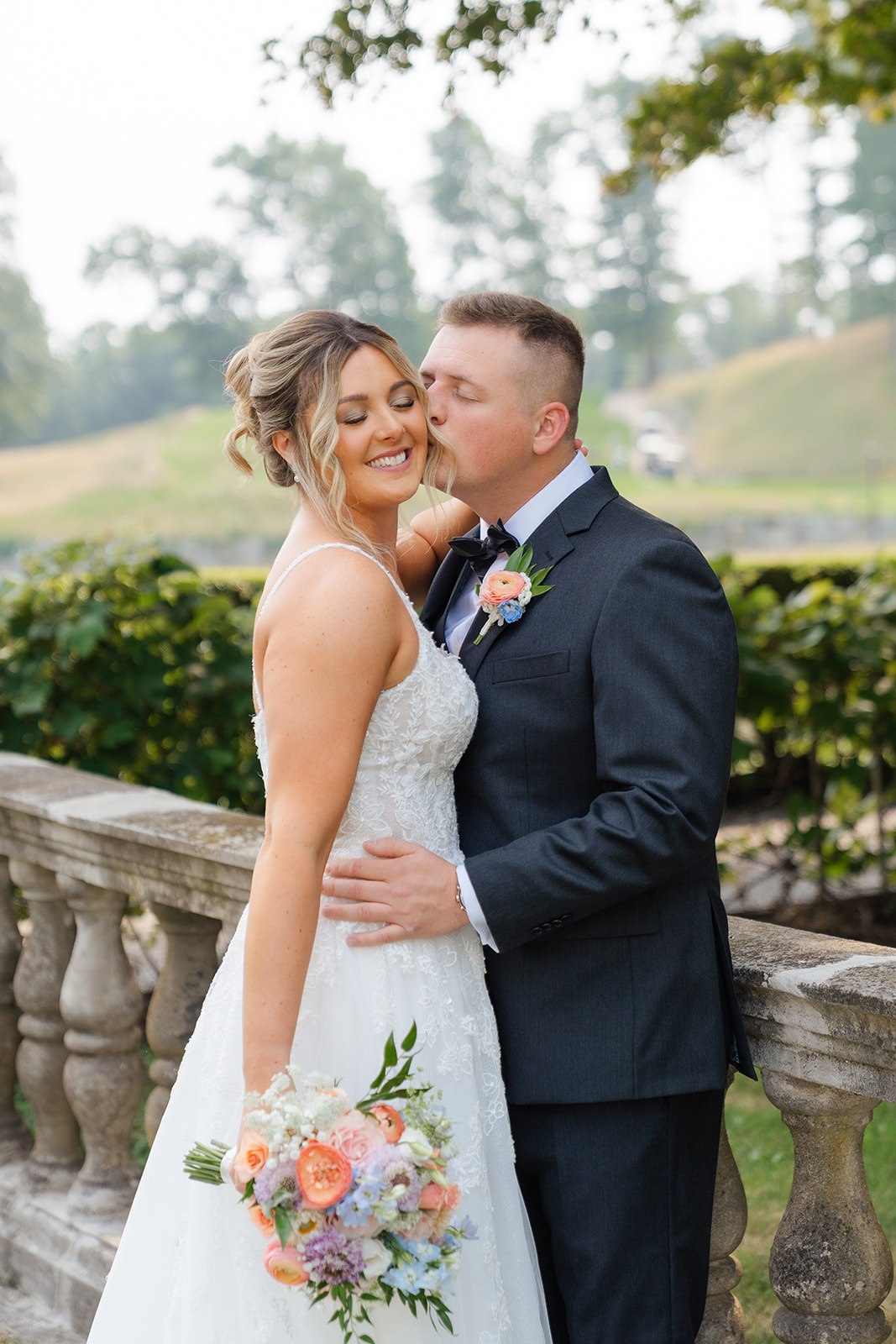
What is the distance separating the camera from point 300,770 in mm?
1920

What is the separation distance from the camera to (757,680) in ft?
17.5

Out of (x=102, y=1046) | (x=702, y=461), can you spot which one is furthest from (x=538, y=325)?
(x=702, y=461)

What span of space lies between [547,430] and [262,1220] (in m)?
1.44

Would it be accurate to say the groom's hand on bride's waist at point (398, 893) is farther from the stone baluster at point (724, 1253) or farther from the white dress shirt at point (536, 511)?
the stone baluster at point (724, 1253)

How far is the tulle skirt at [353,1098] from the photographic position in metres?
1.95

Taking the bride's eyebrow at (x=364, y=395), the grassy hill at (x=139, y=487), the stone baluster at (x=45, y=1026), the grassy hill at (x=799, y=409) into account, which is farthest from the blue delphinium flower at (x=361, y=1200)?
the grassy hill at (x=799, y=409)

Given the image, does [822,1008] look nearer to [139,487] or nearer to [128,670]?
[128,670]

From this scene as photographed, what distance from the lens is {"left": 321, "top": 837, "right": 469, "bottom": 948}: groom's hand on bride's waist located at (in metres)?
2.03

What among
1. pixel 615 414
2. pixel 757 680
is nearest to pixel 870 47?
pixel 757 680

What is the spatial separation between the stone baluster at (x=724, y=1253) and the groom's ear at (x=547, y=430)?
3.84ft

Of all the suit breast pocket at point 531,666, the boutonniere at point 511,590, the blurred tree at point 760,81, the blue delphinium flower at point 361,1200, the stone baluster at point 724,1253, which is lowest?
the stone baluster at point 724,1253

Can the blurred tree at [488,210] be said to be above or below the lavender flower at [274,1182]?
above

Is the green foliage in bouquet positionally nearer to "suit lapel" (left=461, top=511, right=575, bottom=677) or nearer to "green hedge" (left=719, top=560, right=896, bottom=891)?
"green hedge" (left=719, top=560, right=896, bottom=891)

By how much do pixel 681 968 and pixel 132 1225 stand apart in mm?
1029
